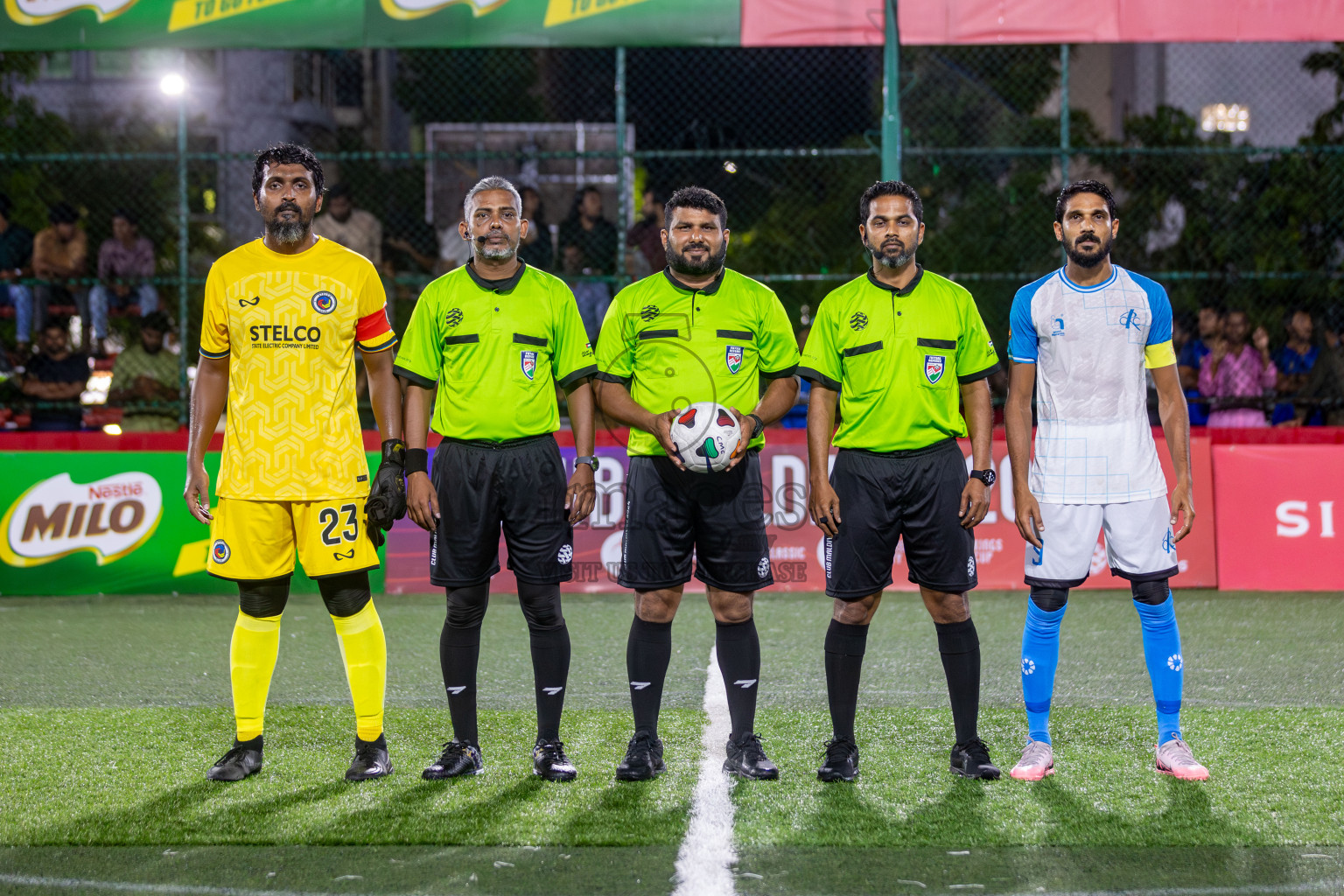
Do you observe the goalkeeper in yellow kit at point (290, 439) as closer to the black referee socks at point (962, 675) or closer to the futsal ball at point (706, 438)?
the futsal ball at point (706, 438)

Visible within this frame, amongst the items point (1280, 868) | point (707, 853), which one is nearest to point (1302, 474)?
point (1280, 868)

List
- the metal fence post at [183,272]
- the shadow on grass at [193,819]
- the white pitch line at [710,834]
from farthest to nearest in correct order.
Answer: the metal fence post at [183,272], the shadow on grass at [193,819], the white pitch line at [710,834]

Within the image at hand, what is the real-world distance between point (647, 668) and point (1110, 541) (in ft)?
5.70

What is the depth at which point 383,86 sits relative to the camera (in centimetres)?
2675

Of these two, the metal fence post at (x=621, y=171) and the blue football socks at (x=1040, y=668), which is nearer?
the blue football socks at (x=1040, y=668)

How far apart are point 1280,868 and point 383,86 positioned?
84.5 ft

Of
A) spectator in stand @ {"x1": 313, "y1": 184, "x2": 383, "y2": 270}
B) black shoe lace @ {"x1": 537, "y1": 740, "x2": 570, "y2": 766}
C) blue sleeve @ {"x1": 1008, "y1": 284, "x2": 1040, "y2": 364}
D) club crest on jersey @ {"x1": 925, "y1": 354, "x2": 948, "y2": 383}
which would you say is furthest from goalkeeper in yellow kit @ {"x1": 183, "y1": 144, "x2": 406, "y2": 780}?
spectator in stand @ {"x1": 313, "y1": 184, "x2": 383, "y2": 270}

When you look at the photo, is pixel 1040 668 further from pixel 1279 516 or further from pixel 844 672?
pixel 1279 516

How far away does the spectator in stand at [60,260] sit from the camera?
36.2 feet

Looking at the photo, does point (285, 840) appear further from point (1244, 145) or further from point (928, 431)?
point (1244, 145)

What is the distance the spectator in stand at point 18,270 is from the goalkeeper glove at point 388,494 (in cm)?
750

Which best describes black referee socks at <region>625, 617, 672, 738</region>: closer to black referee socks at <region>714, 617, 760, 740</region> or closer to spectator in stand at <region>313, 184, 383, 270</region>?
black referee socks at <region>714, 617, 760, 740</region>

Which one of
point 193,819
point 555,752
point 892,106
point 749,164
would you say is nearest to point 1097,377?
point 555,752

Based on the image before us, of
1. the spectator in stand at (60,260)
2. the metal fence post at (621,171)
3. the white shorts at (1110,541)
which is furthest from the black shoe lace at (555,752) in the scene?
the spectator in stand at (60,260)
